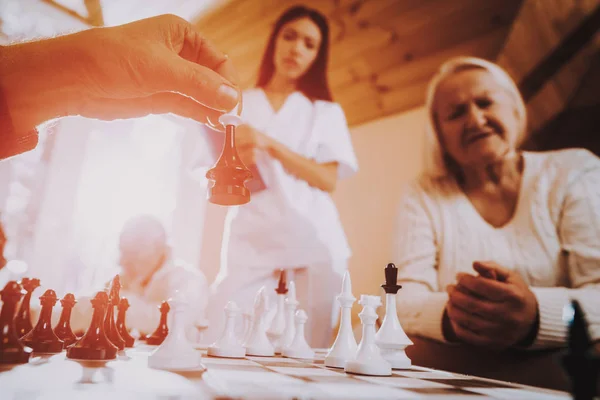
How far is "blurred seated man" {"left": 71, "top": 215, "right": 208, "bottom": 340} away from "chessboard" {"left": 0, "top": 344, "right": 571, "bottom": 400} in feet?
4.08

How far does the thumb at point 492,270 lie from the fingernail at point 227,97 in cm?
69

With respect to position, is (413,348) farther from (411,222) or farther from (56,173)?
(56,173)

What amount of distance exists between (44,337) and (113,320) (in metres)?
0.12

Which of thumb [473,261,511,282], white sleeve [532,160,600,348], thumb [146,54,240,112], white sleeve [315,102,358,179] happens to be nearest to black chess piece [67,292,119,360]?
thumb [146,54,240,112]

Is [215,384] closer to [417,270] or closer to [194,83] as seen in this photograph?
[194,83]

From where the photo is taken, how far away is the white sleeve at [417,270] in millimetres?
1304

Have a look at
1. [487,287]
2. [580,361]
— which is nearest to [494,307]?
[487,287]

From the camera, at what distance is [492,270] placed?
3.53 ft

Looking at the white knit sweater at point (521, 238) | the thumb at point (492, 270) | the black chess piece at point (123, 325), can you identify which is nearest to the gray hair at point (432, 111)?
the white knit sweater at point (521, 238)

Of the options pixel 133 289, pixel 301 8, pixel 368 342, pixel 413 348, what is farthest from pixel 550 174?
pixel 133 289

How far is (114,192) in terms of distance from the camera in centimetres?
293

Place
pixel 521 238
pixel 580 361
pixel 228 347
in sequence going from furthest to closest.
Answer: pixel 521 238
pixel 228 347
pixel 580 361

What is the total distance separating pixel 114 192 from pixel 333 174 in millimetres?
1727

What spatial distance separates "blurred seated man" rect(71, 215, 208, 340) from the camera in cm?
201
